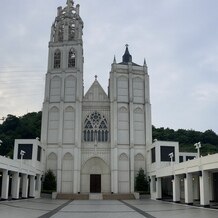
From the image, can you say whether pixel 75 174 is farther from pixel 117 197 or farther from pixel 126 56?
pixel 126 56

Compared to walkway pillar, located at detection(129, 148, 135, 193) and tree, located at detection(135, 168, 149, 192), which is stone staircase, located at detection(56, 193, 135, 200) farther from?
walkway pillar, located at detection(129, 148, 135, 193)

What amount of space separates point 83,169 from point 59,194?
5.79 m

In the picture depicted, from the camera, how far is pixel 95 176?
50.0 m

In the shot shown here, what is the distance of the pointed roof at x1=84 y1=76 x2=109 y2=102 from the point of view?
52750mm

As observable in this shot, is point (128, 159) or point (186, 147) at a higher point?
point (186, 147)

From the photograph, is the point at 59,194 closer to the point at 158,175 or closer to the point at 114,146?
the point at 114,146

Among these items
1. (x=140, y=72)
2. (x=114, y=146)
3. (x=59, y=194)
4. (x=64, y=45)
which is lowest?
(x=59, y=194)

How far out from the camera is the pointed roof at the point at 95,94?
5275cm

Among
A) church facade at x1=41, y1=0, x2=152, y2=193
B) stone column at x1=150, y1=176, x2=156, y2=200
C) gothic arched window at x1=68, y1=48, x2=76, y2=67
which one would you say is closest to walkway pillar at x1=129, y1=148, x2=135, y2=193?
church facade at x1=41, y1=0, x2=152, y2=193

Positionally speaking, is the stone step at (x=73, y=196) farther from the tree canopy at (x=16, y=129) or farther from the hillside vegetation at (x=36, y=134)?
the tree canopy at (x=16, y=129)

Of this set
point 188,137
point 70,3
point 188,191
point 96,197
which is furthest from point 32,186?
point 188,137

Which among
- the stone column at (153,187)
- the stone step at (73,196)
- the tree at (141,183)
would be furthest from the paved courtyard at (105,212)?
the tree at (141,183)

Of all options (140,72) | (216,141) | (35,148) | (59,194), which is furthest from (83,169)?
(216,141)

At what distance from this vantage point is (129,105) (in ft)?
168
